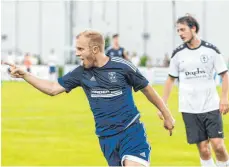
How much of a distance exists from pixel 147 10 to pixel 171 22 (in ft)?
15.8

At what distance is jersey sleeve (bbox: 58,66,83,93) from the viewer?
8.02 metres

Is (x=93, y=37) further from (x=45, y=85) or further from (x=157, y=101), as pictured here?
(x=157, y=101)

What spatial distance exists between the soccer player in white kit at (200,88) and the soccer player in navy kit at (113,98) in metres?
2.88

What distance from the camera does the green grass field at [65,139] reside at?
13.6 metres

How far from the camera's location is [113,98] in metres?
7.83

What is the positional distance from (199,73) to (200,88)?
0.76 ft

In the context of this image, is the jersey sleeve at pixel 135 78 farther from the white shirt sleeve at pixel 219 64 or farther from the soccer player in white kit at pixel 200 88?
the white shirt sleeve at pixel 219 64

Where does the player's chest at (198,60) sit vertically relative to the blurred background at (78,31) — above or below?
above

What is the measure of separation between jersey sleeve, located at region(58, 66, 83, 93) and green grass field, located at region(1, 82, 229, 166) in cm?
511

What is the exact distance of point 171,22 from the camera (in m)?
63.6

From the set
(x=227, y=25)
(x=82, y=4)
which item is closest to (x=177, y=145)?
(x=227, y=25)

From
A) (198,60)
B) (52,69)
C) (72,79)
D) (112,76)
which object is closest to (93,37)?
(112,76)

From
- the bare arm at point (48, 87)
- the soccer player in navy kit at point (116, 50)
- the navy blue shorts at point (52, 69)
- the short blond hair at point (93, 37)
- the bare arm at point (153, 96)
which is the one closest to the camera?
the short blond hair at point (93, 37)

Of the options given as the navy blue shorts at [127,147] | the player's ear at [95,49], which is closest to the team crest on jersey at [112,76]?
the player's ear at [95,49]
